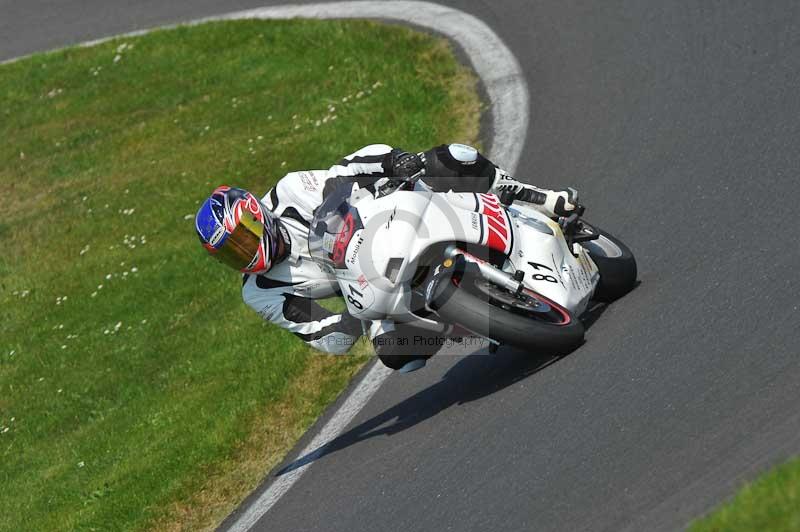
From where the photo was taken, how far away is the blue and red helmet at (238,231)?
7590mm

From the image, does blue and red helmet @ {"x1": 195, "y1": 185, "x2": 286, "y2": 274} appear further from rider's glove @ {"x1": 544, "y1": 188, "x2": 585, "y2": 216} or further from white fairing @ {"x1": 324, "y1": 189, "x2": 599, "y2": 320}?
rider's glove @ {"x1": 544, "y1": 188, "x2": 585, "y2": 216}

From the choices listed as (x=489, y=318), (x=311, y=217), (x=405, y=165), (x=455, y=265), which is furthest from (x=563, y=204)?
(x=311, y=217)

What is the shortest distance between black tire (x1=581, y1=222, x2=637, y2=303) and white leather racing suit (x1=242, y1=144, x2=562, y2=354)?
0.52 meters

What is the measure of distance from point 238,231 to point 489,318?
1.79 m

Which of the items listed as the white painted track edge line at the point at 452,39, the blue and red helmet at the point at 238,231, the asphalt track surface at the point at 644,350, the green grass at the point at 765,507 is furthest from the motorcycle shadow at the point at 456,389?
the green grass at the point at 765,507

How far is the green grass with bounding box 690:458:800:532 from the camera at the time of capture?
15.0 ft

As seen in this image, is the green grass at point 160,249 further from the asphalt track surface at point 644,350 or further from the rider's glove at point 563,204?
the rider's glove at point 563,204

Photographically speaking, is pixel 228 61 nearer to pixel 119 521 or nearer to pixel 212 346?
pixel 212 346

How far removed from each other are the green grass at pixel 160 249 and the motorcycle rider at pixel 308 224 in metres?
1.20

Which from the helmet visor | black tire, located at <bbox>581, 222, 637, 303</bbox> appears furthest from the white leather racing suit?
black tire, located at <bbox>581, 222, 637, 303</bbox>

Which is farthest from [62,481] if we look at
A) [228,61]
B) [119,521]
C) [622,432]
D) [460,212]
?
[228,61]

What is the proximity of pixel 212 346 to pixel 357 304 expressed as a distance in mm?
4060

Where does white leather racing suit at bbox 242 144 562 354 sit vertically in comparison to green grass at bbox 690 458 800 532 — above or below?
below

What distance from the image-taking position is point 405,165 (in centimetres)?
771
